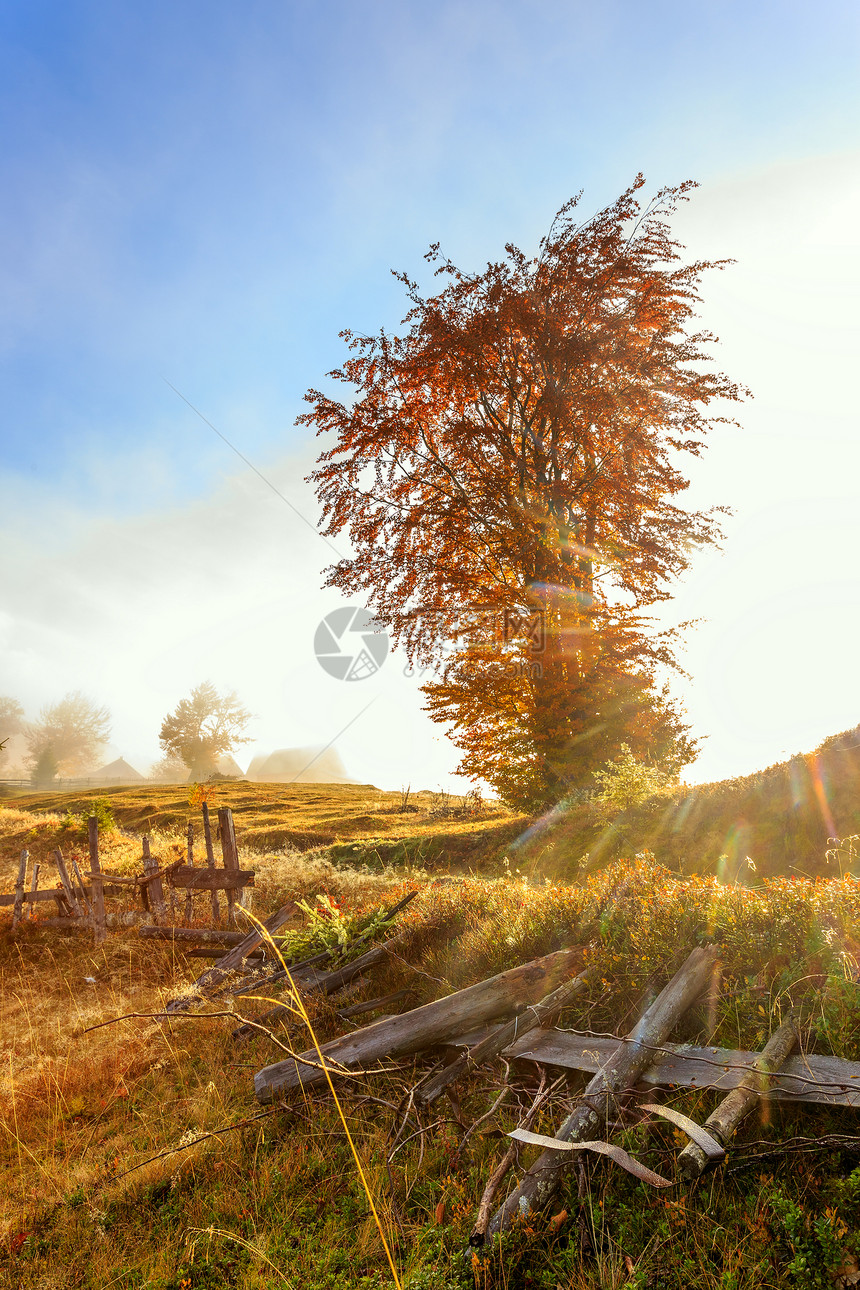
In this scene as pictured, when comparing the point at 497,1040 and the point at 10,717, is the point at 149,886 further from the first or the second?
the point at 10,717

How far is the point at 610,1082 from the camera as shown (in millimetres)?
3842

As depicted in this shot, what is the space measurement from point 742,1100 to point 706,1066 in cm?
39

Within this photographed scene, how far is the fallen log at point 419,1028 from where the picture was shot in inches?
200

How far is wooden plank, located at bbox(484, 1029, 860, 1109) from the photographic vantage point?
11.2 ft

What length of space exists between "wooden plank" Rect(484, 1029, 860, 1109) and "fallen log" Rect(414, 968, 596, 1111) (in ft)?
0.43

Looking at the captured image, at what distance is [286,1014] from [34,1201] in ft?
8.48

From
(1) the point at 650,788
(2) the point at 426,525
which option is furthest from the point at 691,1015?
(2) the point at 426,525

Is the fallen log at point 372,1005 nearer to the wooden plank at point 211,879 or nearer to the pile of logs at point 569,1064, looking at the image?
the pile of logs at point 569,1064

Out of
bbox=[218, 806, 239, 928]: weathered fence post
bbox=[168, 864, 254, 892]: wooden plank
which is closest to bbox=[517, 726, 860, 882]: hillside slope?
bbox=[168, 864, 254, 892]: wooden plank

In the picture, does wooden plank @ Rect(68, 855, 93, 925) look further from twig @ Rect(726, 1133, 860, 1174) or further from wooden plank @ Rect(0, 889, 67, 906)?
twig @ Rect(726, 1133, 860, 1174)

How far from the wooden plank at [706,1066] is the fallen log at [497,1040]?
132mm

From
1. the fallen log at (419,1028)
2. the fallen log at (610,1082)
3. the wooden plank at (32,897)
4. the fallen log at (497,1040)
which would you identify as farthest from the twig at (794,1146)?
the wooden plank at (32,897)

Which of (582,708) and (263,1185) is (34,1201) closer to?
(263,1185)

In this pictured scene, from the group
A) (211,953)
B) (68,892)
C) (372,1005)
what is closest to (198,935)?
(211,953)
